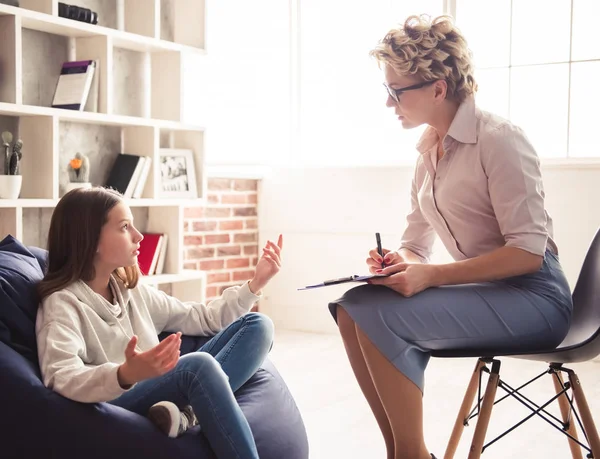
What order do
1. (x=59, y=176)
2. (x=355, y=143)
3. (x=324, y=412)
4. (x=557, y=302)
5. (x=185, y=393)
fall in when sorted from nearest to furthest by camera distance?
(x=185, y=393)
(x=557, y=302)
(x=324, y=412)
(x=59, y=176)
(x=355, y=143)

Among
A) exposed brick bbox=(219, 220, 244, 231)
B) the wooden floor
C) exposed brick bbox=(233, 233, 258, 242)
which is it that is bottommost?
the wooden floor

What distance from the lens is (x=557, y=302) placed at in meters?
2.29

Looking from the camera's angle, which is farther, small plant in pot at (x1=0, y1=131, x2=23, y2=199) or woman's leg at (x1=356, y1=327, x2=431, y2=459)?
small plant in pot at (x1=0, y1=131, x2=23, y2=199)

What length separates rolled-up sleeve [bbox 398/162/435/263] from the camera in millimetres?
2668

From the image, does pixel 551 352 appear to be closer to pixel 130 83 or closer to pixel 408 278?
pixel 408 278

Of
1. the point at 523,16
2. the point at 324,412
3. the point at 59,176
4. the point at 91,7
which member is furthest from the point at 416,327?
the point at 523,16

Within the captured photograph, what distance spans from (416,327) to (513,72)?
297 centimetres

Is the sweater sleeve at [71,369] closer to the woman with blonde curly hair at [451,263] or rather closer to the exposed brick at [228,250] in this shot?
the woman with blonde curly hair at [451,263]

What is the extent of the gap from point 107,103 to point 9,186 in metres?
0.66

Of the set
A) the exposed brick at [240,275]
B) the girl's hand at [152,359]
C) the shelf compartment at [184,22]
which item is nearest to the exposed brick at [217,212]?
the exposed brick at [240,275]

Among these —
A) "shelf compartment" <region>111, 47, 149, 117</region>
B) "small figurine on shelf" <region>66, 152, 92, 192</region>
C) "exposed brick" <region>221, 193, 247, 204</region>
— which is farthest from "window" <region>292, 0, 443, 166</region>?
"small figurine on shelf" <region>66, 152, 92, 192</region>

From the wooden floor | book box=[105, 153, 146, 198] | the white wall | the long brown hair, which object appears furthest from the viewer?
the white wall

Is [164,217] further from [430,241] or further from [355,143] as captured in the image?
[430,241]

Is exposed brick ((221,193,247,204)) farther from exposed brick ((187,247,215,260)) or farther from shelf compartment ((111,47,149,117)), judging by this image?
shelf compartment ((111,47,149,117))
